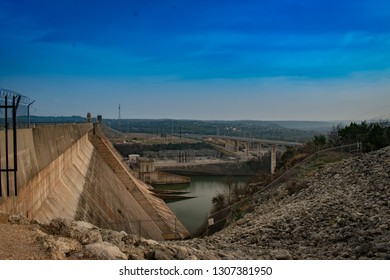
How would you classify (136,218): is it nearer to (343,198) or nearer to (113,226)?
(113,226)

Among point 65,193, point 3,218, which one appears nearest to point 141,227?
point 65,193

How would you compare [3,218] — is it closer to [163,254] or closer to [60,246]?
[60,246]

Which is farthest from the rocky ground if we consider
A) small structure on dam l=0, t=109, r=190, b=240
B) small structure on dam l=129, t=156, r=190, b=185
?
small structure on dam l=129, t=156, r=190, b=185

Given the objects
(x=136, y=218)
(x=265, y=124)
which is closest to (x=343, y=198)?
(x=136, y=218)

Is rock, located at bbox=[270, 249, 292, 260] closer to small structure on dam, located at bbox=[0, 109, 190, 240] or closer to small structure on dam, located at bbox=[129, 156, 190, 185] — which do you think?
small structure on dam, located at bbox=[0, 109, 190, 240]

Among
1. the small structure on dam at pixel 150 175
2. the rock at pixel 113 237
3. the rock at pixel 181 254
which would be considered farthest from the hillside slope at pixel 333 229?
the small structure on dam at pixel 150 175

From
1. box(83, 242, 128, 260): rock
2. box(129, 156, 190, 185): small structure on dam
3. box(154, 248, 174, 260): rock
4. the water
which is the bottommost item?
the water

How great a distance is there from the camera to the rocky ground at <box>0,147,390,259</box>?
420 centimetres

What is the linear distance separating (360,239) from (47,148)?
282 inches

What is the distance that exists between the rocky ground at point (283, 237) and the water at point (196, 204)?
10316mm

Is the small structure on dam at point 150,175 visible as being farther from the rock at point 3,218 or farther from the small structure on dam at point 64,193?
the rock at point 3,218

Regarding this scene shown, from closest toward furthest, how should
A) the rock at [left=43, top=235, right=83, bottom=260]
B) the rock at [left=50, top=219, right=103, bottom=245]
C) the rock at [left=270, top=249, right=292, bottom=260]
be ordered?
the rock at [left=43, top=235, right=83, bottom=260] → the rock at [left=50, top=219, right=103, bottom=245] → the rock at [left=270, top=249, right=292, bottom=260]

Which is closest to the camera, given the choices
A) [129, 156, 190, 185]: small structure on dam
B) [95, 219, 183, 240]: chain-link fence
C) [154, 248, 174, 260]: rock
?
[154, 248, 174, 260]: rock

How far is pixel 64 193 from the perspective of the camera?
11242mm
